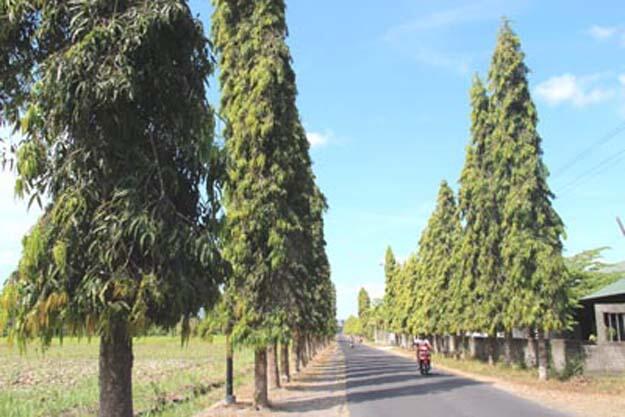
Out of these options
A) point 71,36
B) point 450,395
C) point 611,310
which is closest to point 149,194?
point 71,36

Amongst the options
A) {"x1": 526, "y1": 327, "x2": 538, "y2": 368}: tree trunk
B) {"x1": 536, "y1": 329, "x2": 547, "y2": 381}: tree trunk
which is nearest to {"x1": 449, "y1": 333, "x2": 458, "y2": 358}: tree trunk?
{"x1": 526, "y1": 327, "x2": 538, "y2": 368}: tree trunk

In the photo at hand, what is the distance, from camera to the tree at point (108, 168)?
6.42 metres

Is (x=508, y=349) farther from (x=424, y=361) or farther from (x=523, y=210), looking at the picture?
(x=523, y=210)

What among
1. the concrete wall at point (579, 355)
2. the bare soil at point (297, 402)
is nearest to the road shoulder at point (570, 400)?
the concrete wall at point (579, 355)

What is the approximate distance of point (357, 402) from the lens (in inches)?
733

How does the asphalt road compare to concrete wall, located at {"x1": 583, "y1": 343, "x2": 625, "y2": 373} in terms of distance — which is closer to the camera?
the asphalt road

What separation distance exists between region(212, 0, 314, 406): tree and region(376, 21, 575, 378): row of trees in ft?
32.0

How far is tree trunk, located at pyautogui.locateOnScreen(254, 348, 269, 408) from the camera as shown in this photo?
17172 millimetres

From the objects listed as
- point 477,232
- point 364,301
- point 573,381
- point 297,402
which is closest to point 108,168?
point 297,402

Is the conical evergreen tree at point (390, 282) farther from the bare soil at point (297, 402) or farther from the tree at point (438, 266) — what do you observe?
the bare soil at point (297, 402)

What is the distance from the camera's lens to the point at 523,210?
25188mm

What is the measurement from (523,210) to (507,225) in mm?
1442

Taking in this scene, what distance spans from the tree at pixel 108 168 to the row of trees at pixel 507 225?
788 inches

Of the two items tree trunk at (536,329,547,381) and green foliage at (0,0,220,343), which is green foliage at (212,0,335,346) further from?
green foliage at (0,0,220,343)
